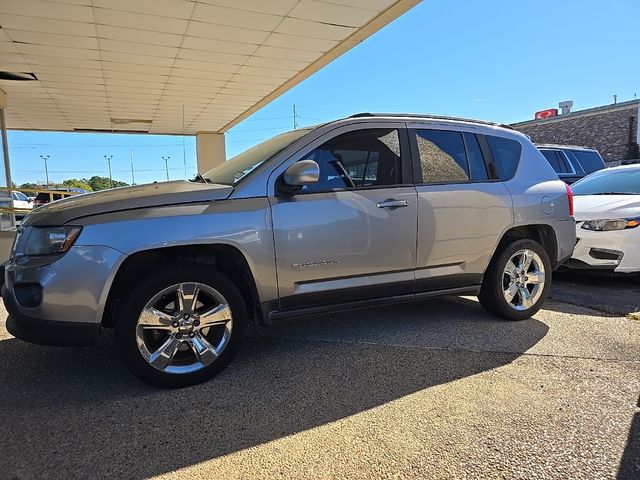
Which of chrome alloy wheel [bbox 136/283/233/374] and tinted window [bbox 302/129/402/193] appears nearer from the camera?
chrome alloy wheel [bbox 136/283/233/374]

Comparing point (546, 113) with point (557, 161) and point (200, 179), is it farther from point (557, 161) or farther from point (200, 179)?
point (200, 179)

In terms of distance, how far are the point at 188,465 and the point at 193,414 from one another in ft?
1.57

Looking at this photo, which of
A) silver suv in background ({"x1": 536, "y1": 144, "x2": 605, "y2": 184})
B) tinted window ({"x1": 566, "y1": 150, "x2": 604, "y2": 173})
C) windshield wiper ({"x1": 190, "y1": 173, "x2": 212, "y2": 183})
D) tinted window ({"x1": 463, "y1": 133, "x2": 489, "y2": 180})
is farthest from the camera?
tinted window ({"x1": 566, "y1": 150, "x2": 604, "y2": 173})

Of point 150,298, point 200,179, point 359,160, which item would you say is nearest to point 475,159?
point 359,160

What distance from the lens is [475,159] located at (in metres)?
4.21

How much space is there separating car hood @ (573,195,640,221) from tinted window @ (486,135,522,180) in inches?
80.8

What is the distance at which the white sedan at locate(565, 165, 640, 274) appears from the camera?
548 cm

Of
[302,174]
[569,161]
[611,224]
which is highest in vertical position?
[569,161]

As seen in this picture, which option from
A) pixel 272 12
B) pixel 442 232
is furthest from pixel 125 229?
pixel 272 12

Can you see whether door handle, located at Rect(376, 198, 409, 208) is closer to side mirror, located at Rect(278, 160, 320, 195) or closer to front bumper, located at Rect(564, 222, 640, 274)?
side mirror, located at Rect(278, 160, 320, 195)

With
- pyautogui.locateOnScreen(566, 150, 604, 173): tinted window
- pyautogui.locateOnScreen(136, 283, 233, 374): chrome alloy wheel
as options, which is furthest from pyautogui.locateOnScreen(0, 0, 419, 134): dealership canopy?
pyautogui.locateOnScreen(136, 283, 233, 374): chrome alloy wheel

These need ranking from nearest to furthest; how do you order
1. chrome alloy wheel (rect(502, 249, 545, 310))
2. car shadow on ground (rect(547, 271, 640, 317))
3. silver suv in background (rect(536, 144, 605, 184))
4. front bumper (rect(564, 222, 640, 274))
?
chrome alloy wheel (rect(502, 249, 545, 310)), car shadow on ground (rect(547, 271, 640, 317)), front bumper (rect(564, 222, 640, 274)), silver suv in background (rect(536, 144, 605, 184))

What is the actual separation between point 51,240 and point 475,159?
11.6 ft

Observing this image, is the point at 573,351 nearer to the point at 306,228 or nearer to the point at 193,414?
the point at 306,228
